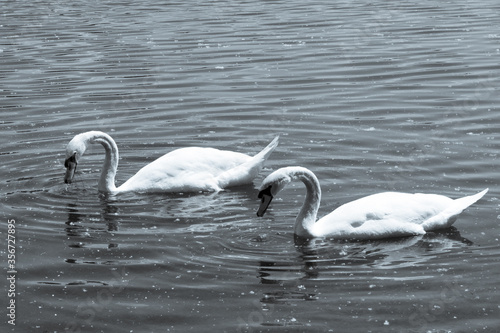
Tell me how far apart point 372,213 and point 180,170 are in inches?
149

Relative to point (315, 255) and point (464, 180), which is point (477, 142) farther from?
point (315, 255)

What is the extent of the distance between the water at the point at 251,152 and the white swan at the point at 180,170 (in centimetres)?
25

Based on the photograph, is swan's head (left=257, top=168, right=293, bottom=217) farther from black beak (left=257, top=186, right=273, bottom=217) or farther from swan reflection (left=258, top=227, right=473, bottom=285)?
swan reflection (left=258, top=227, right=473, bottom=285)

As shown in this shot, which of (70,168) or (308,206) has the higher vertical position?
Answer: (308,206)

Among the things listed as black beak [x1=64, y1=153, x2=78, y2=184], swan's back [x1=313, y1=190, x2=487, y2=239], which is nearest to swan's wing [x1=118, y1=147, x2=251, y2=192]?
black beak [x1=64, y1=153, x2=78, y2=184]

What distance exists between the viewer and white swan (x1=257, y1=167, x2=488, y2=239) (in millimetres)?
12734

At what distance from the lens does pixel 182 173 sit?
1533cm

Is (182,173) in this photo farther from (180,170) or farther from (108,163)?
(108,163)

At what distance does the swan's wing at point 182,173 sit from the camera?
15258 mm

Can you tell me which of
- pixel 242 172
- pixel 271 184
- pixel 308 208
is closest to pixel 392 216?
pixel 308 208

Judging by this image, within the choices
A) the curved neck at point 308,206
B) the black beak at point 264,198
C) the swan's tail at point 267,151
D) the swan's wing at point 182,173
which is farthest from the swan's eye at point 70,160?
the curved neck at point 308,206

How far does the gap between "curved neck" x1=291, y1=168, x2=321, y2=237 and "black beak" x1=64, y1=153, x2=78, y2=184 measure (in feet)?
13.4

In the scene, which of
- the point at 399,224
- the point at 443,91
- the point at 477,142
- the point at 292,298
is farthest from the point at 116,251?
the point at 443,91

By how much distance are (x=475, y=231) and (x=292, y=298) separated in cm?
320
